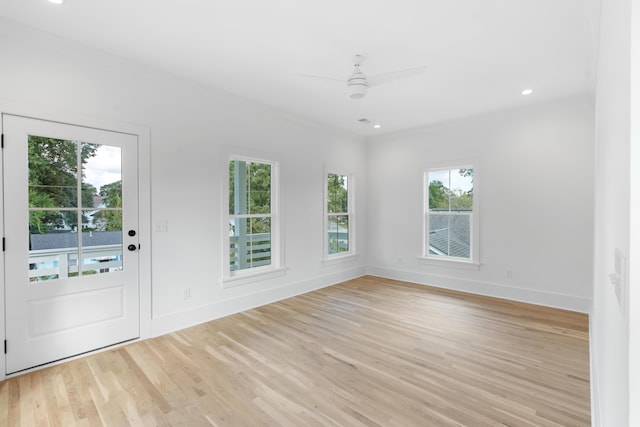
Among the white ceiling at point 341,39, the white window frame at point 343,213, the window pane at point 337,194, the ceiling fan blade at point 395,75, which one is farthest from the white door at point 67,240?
the window pane at point 337,194

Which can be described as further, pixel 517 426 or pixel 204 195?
pixel 204 195

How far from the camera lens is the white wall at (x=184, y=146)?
2.74 metres

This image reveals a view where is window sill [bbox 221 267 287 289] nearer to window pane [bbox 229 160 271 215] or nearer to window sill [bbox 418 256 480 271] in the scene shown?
window pane [bbox 229 160 271 215]

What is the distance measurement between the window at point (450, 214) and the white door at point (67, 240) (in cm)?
453

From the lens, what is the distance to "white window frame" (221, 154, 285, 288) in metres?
4.01

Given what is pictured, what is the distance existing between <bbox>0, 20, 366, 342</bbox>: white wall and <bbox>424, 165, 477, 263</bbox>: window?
2.04 m

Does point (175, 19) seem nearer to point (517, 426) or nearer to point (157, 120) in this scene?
point (157, 120)

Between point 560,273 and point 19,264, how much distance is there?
19.8ft

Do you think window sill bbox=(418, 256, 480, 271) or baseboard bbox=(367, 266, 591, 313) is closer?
baseboard bbox=(367, 266, 591, 313)

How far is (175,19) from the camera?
2500 mm

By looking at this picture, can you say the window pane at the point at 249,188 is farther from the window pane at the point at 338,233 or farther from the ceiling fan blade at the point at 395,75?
the ceiling fan blade at the point at 395,75

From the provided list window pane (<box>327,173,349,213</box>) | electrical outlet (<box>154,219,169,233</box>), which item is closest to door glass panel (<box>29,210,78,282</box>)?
electrical outlet (<box>154,219,169,233</box>)

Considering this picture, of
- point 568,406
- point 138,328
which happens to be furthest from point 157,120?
point 568,406
